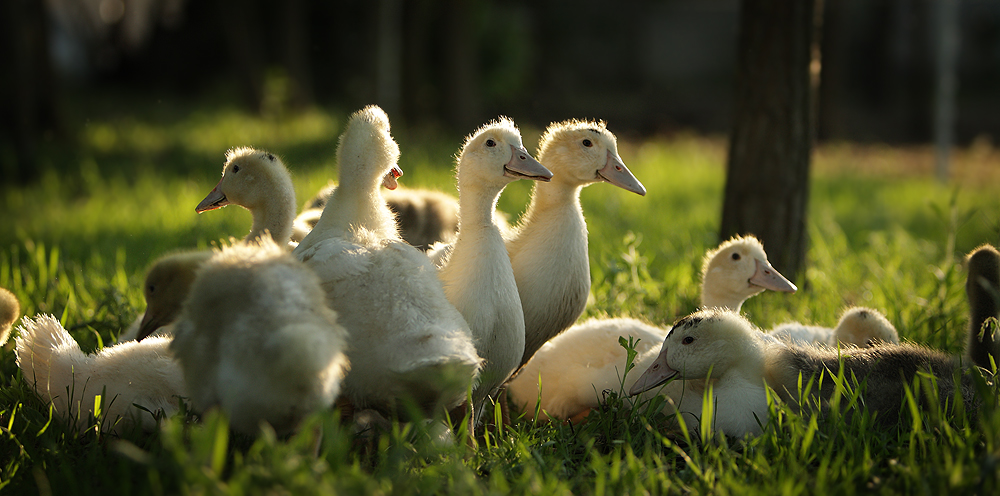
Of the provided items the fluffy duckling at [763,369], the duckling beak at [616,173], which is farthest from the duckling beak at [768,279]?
the duckling beak at [616,173]

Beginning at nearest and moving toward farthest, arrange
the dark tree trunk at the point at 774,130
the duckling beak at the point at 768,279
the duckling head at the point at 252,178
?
the duckling head at the point at 252,178 → the duckling beak at the point at 768,279 → the dark tree trunk at the point at 774,130

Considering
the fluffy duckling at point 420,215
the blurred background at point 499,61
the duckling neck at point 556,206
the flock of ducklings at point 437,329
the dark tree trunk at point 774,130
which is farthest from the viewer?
the blurred background at point 499,61

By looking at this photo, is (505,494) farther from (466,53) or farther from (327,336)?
(466,53)

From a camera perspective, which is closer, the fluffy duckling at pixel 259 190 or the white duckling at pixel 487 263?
the white duckling at pixel 487 263

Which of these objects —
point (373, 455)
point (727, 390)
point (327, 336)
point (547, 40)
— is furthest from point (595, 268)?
point (547, 40)

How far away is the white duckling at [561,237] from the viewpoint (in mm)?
3408

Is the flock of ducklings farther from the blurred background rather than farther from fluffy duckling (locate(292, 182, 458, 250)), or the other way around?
the blurred background

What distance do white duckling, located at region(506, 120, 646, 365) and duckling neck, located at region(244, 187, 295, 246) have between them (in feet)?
3.51

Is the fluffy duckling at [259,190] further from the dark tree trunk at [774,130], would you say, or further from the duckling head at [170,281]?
the dark tree trunk at [774,130]

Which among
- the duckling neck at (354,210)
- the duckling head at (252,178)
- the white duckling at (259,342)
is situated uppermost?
the duckling head at (252,178)

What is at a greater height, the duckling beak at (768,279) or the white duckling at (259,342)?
the white duckling at (259,342)

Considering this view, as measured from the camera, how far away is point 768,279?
386 cm

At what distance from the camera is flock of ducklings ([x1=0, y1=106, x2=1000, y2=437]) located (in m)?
2.32

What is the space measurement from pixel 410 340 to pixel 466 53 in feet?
40.6
